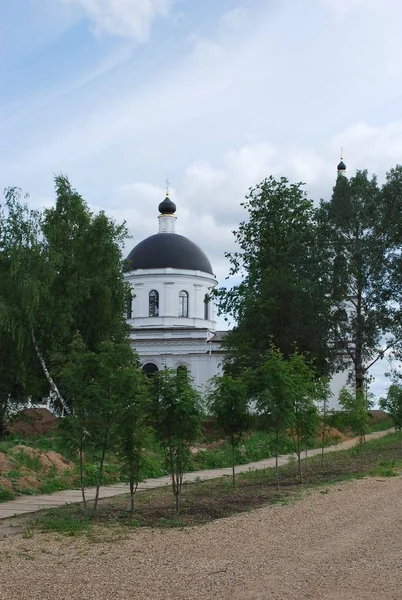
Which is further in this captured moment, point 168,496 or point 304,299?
point 304,299

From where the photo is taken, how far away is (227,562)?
8625mm

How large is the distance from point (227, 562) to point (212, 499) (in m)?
6.46

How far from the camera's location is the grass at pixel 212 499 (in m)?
11.8

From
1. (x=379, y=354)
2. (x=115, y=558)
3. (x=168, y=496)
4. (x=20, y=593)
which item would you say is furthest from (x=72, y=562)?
(x=379, y=354)

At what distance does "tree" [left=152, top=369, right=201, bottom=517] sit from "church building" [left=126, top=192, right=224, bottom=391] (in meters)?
44.6

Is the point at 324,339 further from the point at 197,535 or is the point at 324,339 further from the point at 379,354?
the point at 197,535

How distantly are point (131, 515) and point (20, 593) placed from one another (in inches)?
214

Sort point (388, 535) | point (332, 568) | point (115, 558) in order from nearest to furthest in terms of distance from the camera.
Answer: point (332, 568) < point (115, 558) < point (388, 535)

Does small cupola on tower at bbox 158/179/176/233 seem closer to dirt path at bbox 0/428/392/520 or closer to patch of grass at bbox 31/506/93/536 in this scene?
dirt path at bbox 0/428/392/520

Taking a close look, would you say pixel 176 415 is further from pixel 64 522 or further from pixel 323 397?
pixel 323 397

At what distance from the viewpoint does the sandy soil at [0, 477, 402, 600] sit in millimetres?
7402

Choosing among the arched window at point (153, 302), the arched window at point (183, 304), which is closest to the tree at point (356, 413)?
the arched window at point (183, 304)

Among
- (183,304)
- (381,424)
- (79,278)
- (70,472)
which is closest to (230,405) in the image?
Answer: (70,472)

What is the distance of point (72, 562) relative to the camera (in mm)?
8734
